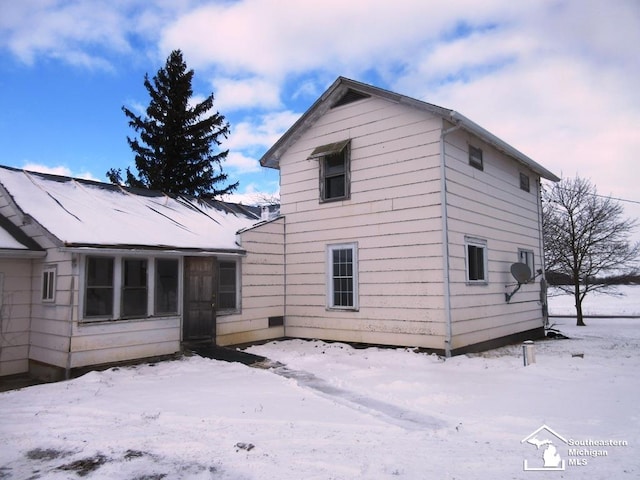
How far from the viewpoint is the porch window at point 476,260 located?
1075cm

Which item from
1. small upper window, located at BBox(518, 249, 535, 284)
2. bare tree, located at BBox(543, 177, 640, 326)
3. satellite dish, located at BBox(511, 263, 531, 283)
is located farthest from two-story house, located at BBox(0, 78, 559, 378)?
bare tree, located at BBox(543, 177, 640, 326)

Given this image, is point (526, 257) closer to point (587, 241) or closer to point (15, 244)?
point (587, 241)

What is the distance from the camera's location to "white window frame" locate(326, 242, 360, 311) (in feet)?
36.6

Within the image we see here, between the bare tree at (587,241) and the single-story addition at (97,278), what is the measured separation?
58.5 ft

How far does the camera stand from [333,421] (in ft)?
18.5

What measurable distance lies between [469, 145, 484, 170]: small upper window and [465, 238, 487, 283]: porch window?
193cm

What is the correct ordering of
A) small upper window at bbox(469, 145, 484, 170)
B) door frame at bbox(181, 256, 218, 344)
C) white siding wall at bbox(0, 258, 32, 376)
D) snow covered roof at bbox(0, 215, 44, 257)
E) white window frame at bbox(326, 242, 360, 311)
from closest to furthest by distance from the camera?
snow covered roof at bbox(0, 215, 44, 257) < white siding wall at bbox(0, 258, 32, 376) < door frame at bbox(181, 256, 218, 344) < white window frame at bbox(326, 242, 360, 311) < small upper window at bbox(469, 145, 484, 170)

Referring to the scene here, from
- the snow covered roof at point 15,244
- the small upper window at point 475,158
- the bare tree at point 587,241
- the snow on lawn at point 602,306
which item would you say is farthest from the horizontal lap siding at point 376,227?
the snow on lawn at point 602,306

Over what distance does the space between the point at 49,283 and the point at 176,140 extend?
18480 millimetres

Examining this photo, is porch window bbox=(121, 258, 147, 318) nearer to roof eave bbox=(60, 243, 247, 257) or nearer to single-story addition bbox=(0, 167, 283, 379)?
single-story addition bbox=(0, 167, 283, 379)

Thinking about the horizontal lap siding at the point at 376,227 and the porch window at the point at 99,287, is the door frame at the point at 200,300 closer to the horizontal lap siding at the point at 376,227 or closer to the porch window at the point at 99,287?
the porch window at the point at 99,287

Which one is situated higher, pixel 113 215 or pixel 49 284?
pixel 113 215

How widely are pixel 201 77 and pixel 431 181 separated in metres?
21.6

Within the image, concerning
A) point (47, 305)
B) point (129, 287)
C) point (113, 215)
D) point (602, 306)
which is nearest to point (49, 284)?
point (47, 305)
